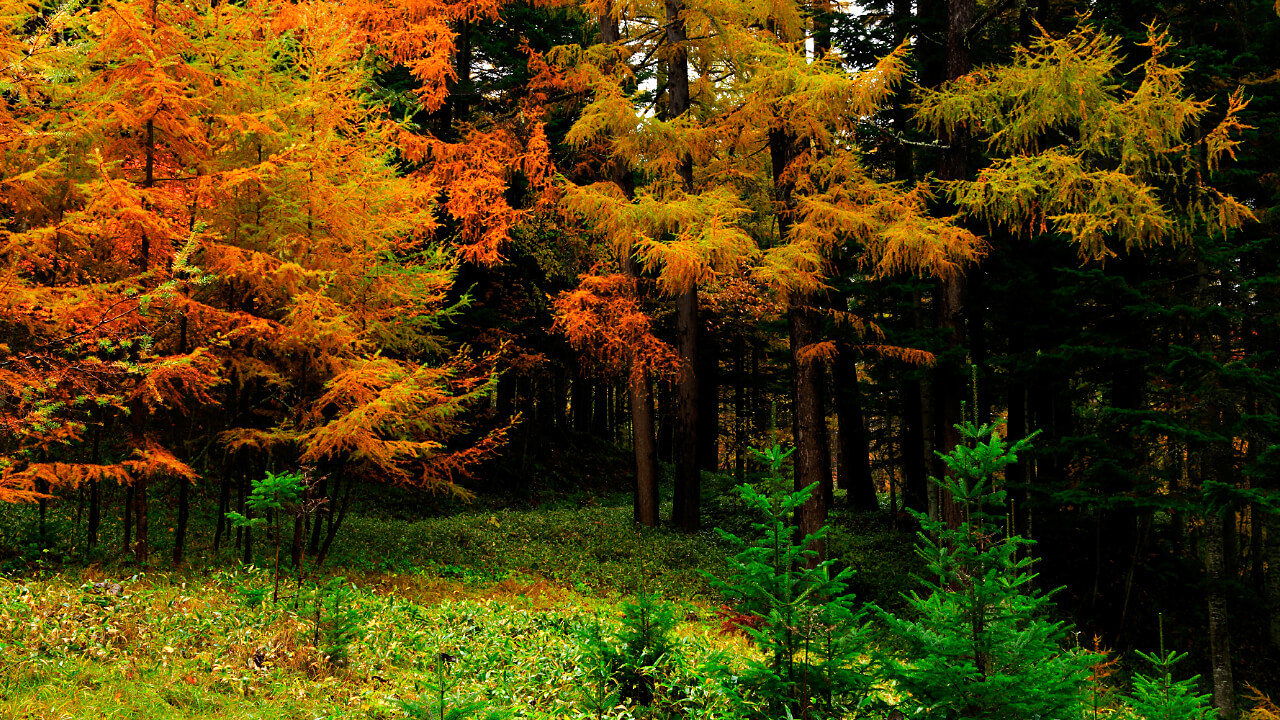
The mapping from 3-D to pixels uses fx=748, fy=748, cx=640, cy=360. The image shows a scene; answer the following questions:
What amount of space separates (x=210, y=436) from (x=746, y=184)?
10.4m

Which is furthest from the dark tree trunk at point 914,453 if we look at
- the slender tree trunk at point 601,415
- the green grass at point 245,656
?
the slender tree trunk at point 601,415

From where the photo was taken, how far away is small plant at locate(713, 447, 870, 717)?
158 inches

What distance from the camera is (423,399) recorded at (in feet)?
32.3

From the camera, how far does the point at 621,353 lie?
1498 centimetres

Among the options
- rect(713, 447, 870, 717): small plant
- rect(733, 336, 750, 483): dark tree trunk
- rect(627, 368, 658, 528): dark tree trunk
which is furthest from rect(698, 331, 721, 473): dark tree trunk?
rect(713, 447, 870, 717): small plant

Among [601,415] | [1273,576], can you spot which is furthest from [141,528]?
[601,415]

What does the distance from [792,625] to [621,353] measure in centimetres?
1113

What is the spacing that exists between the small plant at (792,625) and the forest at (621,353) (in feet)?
0.11

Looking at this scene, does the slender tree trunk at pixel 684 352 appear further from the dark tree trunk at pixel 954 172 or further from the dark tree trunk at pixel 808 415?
the dark tree trunk at pixel 954 172

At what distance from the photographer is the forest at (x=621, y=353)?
5383 millimetres

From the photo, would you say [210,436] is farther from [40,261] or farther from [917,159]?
[917,159]

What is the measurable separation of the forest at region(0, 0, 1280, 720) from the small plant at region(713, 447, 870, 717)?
0.11 feet

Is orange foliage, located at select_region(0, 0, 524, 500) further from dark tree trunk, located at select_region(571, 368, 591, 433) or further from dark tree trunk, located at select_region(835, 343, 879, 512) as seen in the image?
dark tree trunk, located at select_region(571, 368, 591, 433)

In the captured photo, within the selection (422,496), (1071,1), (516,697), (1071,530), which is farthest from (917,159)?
(516,697)
